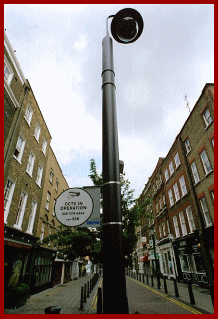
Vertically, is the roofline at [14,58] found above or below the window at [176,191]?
above

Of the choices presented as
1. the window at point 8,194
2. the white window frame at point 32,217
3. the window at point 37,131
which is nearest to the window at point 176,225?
the white window frame at point 32,217

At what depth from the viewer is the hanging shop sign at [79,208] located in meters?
2.67

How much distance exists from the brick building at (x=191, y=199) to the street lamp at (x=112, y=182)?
1433 cm

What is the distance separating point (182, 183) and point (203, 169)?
4.47 meters

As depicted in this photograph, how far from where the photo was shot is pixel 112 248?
1838mm

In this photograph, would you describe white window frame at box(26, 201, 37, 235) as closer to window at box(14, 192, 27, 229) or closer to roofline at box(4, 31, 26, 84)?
window at box(14, 192, 27, 229)

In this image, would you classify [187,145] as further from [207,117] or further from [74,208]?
[74,208]

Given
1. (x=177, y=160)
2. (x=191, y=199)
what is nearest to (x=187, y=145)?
(x=177, y=160)

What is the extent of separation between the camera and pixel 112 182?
2098 mm

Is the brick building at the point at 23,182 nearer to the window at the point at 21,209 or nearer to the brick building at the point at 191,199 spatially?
the window at the point at 21,209

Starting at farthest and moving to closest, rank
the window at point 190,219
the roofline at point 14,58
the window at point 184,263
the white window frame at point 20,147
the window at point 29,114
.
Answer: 1. the window at point 184,263
2. the window at point 190,219
3. the window at point 29,114
4. the white window frame at point 20,147
5. the roofline at point 14,58

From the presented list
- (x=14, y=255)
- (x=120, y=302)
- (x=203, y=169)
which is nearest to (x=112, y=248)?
(x=120, y=302)

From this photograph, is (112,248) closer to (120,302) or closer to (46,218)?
(120,302)

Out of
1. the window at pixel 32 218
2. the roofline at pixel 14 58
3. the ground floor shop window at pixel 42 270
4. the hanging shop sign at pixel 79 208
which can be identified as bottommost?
the ground floor shop window at pixel 42 270
